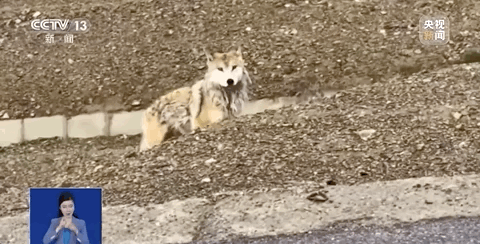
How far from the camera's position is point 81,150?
331 centimetres

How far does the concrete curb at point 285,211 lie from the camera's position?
3219 millimetres

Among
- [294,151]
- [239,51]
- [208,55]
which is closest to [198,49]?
[208,55]

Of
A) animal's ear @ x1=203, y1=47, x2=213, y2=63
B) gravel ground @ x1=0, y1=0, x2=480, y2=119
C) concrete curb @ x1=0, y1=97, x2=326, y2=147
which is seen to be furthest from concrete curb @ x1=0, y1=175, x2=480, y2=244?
animal's ear @ x1=203, y1=47, x2=213, y2=63

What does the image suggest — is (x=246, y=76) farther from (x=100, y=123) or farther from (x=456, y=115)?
(x=456, y=115)

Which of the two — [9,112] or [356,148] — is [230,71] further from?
[9,112]

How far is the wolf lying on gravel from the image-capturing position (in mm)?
3293

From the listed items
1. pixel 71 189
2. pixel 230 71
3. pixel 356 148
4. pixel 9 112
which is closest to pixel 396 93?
pixel 356 148

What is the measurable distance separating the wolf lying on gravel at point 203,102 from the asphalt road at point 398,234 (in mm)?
741

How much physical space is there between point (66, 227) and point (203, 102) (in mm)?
1082

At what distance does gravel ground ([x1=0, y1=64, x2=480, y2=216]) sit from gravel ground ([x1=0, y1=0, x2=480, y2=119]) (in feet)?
0.51

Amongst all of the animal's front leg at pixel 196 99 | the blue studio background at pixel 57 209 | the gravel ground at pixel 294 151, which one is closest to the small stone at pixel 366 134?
the gravel ground at pixel 294 151

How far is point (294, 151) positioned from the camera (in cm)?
328

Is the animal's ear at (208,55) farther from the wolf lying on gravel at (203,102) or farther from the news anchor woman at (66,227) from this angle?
the news anchor woman at (66,227)

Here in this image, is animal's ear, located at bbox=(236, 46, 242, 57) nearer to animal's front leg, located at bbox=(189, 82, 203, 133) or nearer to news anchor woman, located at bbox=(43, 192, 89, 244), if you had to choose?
animal's front leg, located at bbox=(189, 82, 203, 133)
